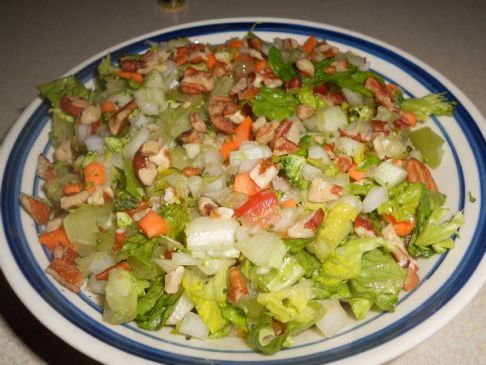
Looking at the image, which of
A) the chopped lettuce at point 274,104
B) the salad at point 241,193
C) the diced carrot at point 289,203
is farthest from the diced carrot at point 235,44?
the diced carrot at point 289,203

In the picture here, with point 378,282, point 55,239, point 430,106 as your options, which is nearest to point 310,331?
point 378,282

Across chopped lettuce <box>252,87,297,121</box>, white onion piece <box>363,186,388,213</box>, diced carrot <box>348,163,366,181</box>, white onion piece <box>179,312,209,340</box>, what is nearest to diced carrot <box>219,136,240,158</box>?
chopped lettuce <box>252,87,297,121</box>

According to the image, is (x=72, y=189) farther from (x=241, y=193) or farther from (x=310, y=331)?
(x=310, y=331)

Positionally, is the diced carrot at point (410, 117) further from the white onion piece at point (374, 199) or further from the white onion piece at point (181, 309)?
the white onion piece at point (181, 309)

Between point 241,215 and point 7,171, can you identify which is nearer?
point 241,215

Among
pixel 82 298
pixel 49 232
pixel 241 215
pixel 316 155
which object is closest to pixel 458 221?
pixel 316 155

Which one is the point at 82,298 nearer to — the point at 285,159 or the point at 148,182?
the point at 148,182

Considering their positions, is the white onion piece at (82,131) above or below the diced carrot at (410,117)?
below
